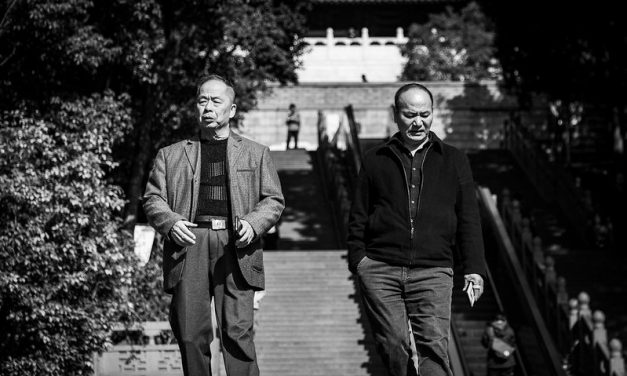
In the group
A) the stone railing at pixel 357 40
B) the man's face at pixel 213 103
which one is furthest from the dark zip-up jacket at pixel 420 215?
the stone railing at pixel 357 40

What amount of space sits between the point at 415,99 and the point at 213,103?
1.20 meters

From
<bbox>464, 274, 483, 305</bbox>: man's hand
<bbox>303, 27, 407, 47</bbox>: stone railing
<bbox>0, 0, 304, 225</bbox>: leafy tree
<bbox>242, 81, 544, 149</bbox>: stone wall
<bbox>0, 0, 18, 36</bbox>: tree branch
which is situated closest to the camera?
<bbox>464, 274, 483, 305</bbox>: man's hand

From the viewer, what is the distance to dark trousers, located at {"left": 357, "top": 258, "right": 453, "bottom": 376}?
24.1ft

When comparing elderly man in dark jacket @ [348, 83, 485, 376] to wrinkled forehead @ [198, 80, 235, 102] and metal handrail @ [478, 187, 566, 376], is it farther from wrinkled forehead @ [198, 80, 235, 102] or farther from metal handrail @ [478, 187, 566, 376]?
metal handrail @ [478, 187, 566, 376]

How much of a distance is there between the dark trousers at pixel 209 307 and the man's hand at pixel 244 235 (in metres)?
0.14

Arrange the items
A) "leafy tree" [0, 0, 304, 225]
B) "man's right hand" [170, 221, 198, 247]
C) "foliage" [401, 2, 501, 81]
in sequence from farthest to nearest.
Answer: "foliage" [401, 2, 501, 81], "leafy tree" [0, 0, 304, 225], "man's right hand" [170, 221, 198, 247]

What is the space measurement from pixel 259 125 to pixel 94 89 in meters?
19.4

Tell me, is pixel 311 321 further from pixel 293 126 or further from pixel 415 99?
pixel 293 126

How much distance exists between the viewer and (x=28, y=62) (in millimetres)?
16688

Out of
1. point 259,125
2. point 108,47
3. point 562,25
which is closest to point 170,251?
point 108,47

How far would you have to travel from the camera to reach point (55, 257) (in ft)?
46.2

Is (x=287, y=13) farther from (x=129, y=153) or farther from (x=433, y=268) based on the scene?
(x=433, y=268)

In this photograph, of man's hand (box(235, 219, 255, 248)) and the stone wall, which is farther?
the stone wall

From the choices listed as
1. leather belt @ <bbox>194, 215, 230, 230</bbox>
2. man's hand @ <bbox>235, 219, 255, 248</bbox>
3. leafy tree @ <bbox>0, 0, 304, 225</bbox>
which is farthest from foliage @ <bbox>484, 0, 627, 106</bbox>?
man's hand @ <bbox>235, 219, 255, 248</bbox>
